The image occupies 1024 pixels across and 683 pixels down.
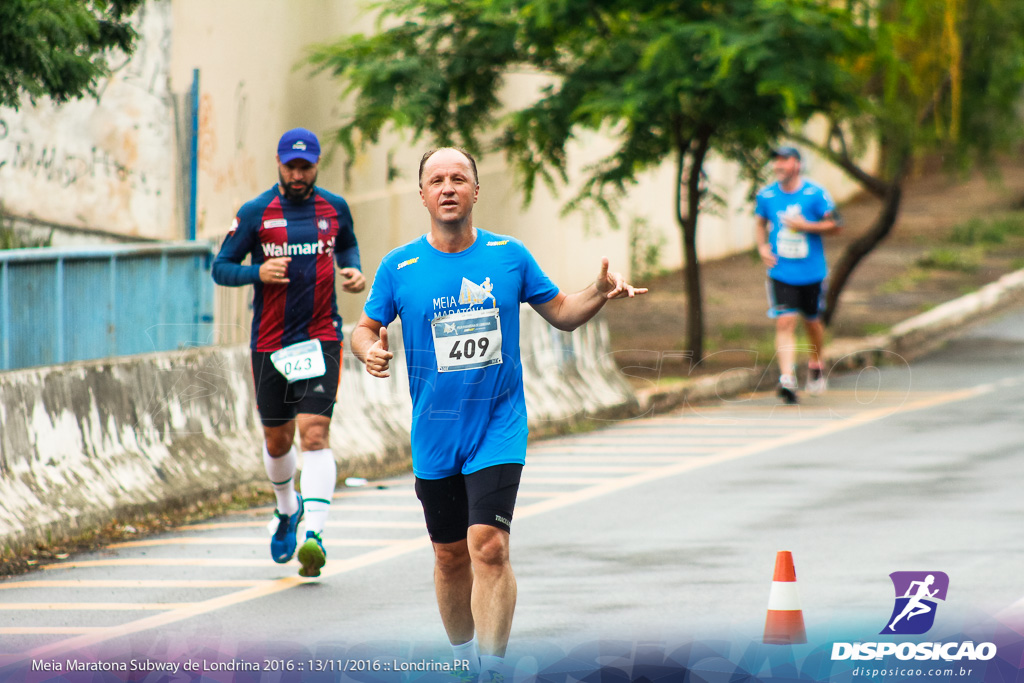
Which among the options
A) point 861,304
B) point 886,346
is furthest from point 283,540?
point 861,304

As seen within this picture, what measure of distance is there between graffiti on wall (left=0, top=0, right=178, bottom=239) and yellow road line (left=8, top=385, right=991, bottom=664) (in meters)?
4.60

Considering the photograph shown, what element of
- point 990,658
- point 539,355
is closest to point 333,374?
point 990,658

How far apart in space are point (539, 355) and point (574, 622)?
7.05m

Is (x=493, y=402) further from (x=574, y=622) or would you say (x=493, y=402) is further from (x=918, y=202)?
(x=918, y=202)

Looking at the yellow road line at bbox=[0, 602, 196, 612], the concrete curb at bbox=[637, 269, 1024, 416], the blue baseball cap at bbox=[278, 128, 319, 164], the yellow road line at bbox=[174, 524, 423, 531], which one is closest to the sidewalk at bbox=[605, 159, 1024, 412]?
the concrete curb at bbox=[637, 269, 1024, 416]

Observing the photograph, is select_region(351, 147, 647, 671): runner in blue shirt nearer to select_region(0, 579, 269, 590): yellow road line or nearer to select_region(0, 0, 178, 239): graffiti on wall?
select_region(0, 579, 269, 590): yellow road line

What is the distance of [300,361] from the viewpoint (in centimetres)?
793

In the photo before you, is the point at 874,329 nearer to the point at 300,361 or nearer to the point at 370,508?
the point at 370,508

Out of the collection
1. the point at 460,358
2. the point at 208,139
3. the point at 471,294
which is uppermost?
the point at 208,139

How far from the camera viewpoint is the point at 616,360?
51.7 feet

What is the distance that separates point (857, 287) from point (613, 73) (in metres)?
10.5

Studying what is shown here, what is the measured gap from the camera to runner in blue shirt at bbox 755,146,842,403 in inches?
563

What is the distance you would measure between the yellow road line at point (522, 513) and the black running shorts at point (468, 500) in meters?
1.77

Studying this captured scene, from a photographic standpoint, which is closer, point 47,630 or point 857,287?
point 47,630
